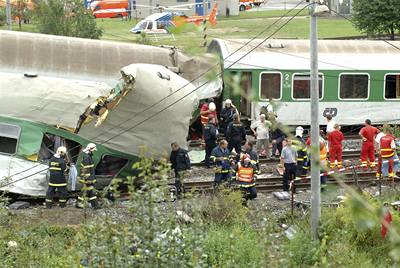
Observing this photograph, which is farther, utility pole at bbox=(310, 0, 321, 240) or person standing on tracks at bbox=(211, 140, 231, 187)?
person standing on tracks at bbox=(211, 140, 231, 187)

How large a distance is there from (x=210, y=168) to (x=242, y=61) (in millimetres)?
3842

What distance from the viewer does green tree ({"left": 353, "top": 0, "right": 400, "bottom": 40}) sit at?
33.7 metres

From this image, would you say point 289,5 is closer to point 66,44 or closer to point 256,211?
point 66,44

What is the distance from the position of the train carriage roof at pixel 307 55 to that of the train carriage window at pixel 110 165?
589 cm

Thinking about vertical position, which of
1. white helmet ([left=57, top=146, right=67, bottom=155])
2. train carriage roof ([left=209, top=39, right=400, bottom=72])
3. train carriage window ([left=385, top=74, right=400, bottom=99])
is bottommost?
white helmet ([left=57, top=146, right=67, bottom=155])

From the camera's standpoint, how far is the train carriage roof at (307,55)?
2042 cm

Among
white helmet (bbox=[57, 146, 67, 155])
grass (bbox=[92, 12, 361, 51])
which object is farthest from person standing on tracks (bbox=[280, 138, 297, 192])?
Answer: grass (bbox=[92, 12, 361, 51])

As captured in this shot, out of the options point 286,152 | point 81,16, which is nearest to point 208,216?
point 286,152

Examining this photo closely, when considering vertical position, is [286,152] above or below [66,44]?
below

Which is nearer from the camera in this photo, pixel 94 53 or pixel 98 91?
pixel 98 91

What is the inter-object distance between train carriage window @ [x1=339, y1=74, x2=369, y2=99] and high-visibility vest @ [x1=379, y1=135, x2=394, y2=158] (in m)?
5.00

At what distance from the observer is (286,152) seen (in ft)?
49.6

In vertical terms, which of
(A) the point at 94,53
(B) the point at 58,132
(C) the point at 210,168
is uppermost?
(A) the point at 94,53

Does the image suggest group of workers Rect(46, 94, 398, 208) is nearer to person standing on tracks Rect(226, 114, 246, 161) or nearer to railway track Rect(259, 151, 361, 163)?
person standing on tracks Rect(226, 114, 246, 161)
